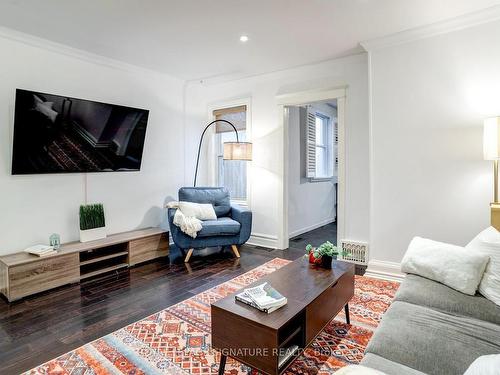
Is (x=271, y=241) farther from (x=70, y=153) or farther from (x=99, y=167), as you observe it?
Answer: (x=70, y=153)

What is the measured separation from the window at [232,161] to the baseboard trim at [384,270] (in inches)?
92.4

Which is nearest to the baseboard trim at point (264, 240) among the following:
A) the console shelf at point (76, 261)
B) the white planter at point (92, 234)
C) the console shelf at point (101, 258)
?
the console shelf at point (76, 261)

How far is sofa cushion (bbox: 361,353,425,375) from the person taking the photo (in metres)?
1.20

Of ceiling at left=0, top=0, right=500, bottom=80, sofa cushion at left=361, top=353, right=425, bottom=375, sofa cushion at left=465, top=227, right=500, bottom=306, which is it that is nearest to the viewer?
sofa cushion at left=361, top=353, right=425, bottom=375

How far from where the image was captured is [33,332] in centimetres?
228

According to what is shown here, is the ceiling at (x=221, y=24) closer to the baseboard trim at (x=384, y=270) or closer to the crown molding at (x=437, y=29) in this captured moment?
the crown molding at (x=437, y=29)

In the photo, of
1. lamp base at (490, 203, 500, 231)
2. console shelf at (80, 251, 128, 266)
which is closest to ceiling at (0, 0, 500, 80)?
lamp base at (490, 203, 500, 231)

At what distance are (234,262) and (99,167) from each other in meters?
2.11

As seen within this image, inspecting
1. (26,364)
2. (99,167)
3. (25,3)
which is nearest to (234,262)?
(99,167)

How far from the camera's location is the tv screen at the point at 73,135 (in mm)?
3141

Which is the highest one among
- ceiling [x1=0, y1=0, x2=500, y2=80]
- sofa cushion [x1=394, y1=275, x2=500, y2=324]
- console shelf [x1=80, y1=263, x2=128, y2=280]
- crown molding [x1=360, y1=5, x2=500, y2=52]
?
ceiling [x1=0, y1=0, x2=500, y2=80]

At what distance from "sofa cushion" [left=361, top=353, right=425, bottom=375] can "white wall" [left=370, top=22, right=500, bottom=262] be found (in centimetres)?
222

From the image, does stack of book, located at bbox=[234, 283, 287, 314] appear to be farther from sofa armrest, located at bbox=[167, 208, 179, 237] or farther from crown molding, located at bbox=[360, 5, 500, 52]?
crown molding, located at bbox=[360, 5, 500, 52]

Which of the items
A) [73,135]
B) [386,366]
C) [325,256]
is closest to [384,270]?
[325,256]
